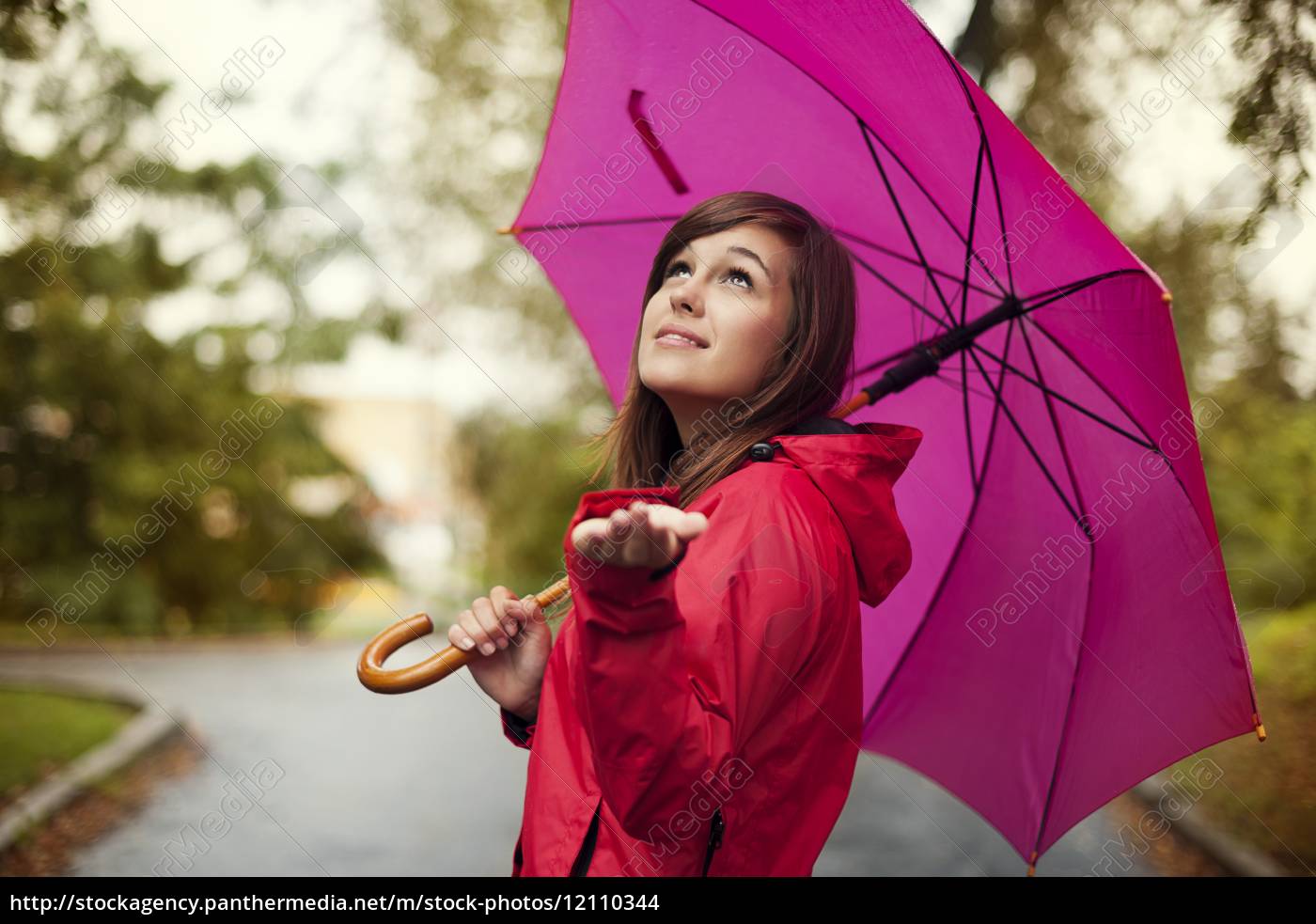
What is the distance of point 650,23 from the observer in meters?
2.87

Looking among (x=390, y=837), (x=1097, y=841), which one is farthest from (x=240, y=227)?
(x=1097, y=841)

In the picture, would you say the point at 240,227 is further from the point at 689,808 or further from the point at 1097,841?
the point at 689,808

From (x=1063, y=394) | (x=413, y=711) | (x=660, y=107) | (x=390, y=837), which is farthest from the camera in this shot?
(x=413, y=711)

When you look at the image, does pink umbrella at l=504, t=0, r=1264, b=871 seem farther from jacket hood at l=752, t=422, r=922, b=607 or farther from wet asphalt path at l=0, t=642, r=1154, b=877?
wet asphalt path at l=0, t=642, r=1154, b=877

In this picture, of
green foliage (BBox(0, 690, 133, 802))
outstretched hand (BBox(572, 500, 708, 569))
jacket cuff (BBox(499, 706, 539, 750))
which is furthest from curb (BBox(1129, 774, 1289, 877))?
green foliage (BBox(0, 690, 133, 802))

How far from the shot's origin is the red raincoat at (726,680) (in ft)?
4.80

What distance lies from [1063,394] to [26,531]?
1611cm

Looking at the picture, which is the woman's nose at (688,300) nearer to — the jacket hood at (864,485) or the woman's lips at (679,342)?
the woman's lips at (679,342)

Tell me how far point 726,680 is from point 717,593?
5.6 inches

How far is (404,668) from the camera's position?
82.2 inches

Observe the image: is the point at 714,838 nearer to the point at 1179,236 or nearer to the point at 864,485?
the point at 864,485

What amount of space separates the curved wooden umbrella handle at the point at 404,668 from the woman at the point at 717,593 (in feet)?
0.16
